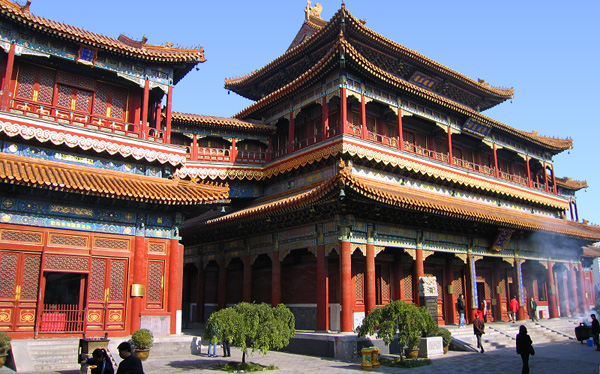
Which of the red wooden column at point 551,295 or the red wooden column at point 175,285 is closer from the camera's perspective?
the red wooden column at point 175,285

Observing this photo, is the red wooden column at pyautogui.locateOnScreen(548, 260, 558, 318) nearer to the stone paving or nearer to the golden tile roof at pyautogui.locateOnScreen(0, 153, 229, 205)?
the stone paving

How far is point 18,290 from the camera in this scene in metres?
14.0

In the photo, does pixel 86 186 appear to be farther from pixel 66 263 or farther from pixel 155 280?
pixel 155 280

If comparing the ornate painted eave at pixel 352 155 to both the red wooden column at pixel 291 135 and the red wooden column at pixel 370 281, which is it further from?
the red wooden column at pixel 370 281

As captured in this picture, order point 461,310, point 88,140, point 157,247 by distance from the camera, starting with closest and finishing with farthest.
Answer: point 88,140, point 157,247, point 461,310

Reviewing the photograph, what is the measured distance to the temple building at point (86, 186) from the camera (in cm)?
1433

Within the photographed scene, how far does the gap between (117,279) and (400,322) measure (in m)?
8.79

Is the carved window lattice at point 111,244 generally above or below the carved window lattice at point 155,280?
above

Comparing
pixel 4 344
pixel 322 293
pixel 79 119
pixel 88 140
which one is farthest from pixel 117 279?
pixel 322 293

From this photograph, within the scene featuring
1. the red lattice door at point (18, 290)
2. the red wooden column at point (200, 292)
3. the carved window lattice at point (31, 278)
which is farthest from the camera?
the red wooden column at point (200, 292)

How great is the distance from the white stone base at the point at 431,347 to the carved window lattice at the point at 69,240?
11.0 m

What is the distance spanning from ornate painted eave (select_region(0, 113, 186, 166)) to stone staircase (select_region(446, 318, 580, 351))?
39.7ft

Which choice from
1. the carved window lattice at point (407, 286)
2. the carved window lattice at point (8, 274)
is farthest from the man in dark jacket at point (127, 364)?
the carved window lattice at point (407, 286)

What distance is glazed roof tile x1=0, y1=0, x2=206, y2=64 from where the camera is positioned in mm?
15727
